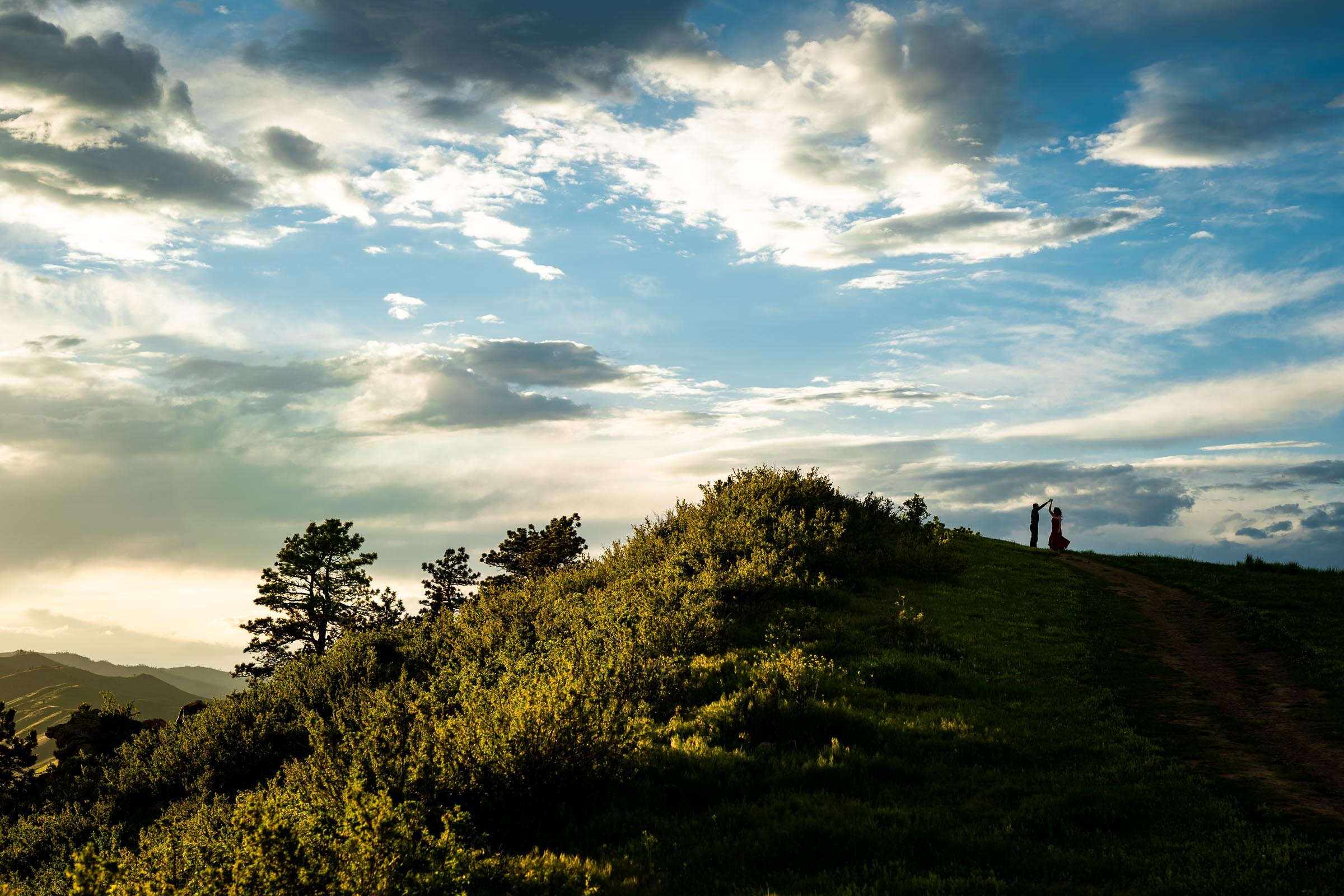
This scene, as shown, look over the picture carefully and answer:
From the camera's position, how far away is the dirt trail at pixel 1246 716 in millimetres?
11344

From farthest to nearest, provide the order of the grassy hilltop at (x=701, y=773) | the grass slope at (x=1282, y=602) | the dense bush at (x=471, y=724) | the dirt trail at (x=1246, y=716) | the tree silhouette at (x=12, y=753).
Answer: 1. the tree silhouette at (x=12, y=753)
2. the grass slope at (x=1282, y=602)
3. the dirt trail at (x=1246, y=716)
4. the grassy hilltop at (x=701, y=773)
5. the dense bush at (x=471, y=724)

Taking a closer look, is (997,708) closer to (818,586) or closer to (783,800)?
(783,800)

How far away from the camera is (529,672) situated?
53.9ft

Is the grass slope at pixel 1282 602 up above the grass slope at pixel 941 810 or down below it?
above

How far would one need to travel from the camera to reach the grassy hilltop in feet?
27.2

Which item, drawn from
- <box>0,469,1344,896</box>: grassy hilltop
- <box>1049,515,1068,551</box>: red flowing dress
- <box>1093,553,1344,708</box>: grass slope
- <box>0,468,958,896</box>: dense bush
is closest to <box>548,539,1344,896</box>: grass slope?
<box>0,469,1344,896</box>: grassy hilltop

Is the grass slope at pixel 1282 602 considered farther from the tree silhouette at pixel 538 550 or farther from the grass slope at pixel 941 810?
the tree silhouette at pixel 538 550

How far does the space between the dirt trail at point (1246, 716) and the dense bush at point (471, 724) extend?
6.11 meters

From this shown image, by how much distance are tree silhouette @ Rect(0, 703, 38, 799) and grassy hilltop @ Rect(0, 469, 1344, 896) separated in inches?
455

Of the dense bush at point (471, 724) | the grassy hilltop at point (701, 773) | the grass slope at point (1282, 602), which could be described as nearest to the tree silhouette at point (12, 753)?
the dense bush at point (471, 724)

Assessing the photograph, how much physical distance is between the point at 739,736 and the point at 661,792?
88.0 inches

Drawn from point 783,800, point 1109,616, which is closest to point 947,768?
point 783,800

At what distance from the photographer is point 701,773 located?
36.6ft

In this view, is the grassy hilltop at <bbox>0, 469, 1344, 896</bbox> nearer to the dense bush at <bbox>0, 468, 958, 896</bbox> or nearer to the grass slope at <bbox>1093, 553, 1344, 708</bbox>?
the dense bush at <bbox>0, 468, 958, 896</bbox>
